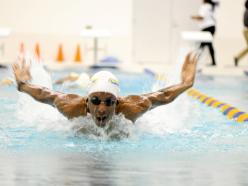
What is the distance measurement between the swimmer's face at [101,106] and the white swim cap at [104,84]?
54 millimetres

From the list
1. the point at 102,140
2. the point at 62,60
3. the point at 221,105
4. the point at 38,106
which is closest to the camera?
the point at 102,140

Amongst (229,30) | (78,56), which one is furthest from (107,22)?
(229,30)

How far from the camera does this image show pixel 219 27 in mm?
19203

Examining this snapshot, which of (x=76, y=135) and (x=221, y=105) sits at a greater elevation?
(x=76, y=135)

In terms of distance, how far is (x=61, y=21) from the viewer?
19.2m

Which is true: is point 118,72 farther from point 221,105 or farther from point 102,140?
point 102,140

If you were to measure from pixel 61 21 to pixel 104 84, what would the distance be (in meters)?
13.6

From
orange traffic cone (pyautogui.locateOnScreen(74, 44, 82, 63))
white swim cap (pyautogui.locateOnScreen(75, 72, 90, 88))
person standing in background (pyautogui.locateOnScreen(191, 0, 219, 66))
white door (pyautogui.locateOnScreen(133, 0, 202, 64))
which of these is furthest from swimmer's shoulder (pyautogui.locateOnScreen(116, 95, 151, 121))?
white door (pyautogui.locateOnScreen(133, 0, 202, 64))

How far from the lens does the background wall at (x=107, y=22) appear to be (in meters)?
19.0

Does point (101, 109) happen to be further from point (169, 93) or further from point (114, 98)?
point (169, 93)

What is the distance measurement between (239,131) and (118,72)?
9.10 metres

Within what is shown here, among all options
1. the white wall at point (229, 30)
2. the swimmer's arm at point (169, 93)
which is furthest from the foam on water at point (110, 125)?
the white wall at point (229, 30)

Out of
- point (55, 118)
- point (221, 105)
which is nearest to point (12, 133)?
point (55, 118)

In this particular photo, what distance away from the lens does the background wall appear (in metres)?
19.0
